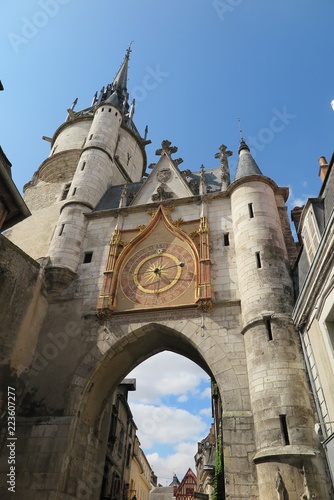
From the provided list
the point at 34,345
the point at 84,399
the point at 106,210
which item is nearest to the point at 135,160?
the point at 106,210

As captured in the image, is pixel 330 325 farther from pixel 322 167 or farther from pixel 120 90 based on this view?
pixel 120 90

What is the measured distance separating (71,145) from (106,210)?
7827 mm

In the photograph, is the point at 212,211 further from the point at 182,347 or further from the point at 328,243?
the point at 328,243

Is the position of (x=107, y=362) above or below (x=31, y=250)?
below

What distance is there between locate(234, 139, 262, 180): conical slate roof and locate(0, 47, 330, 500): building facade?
8 cm

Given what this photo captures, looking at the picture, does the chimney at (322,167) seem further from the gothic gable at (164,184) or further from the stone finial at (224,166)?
the gothic gable at (164,184)

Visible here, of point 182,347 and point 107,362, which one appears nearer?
point 107,362

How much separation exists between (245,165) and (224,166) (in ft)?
5.74

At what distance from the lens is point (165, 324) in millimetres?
10430

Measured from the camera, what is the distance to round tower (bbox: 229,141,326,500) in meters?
7.23

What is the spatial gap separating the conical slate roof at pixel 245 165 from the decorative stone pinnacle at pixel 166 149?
139 inches

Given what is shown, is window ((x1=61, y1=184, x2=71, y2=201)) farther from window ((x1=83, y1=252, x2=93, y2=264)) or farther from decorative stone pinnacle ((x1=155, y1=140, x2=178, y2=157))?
window ((x1=83, y1=252, x2=93, y2=264))

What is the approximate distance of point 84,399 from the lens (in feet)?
32.2

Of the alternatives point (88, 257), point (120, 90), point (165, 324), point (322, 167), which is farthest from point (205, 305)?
point (120, 90)
